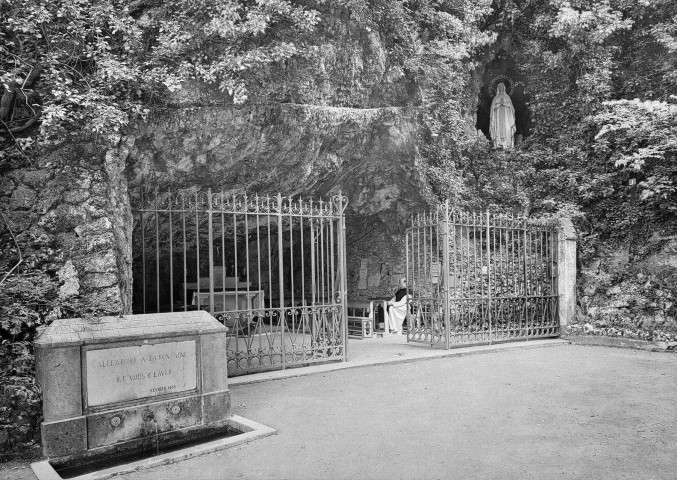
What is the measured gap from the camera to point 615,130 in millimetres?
12969

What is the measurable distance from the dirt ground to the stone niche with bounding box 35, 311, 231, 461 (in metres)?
0.53

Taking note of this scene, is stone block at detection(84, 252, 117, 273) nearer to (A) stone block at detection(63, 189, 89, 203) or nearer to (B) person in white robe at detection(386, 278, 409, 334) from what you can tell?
(A) stone block at detection(63, 189, 89, 203)

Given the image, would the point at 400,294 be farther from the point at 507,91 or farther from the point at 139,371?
the point at 139,371

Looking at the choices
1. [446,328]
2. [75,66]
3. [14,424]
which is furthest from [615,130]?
[14,424]

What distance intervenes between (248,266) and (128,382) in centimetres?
429

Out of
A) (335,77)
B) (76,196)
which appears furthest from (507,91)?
(76,196)

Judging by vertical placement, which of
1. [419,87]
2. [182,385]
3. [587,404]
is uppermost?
[419,87]

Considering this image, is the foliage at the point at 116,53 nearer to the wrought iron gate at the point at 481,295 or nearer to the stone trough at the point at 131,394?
the stone trough at the point at 131,394

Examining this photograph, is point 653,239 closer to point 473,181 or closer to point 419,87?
point 473,181

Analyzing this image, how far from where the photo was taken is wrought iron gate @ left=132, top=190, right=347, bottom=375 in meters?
7.57

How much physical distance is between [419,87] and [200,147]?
5.15 m

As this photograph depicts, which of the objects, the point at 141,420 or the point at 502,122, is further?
the point at 502,122

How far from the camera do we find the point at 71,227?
6.24 m

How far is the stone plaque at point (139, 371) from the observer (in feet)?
15.0
